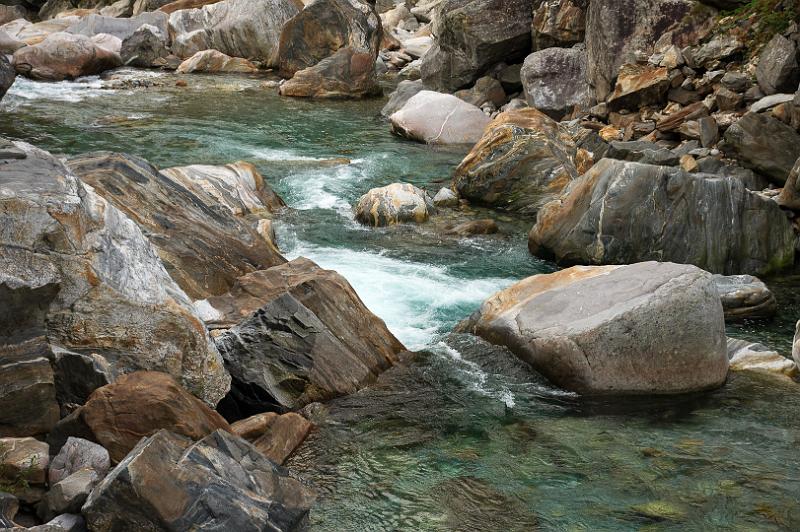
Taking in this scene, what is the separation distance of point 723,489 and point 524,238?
665 cm

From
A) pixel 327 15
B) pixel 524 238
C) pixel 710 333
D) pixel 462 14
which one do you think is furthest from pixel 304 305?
pixel 327 15

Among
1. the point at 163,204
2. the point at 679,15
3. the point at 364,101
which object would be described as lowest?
the point at 364,101

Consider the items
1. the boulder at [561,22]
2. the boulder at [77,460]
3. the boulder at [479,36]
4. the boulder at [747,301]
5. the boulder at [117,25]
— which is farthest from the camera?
the boulder at [117,25]

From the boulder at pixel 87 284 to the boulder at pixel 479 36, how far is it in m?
15.8

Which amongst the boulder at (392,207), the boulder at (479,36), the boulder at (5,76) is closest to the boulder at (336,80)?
the boulder at (479,36)

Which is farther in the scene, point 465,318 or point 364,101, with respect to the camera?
point 364,101

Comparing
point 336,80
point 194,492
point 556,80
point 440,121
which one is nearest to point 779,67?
point 556,80

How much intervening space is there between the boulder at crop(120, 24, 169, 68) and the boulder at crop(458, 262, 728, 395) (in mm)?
21742

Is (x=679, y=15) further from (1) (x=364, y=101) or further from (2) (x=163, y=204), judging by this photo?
(2) (x=163, y=204)

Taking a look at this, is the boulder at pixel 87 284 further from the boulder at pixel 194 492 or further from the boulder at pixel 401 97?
the boulder at pixel 401 97

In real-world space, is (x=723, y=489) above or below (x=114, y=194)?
below

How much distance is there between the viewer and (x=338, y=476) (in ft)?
21.0

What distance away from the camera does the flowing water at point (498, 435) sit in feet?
19.6

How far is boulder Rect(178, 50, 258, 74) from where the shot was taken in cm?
2673
